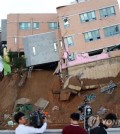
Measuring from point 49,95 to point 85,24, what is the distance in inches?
295

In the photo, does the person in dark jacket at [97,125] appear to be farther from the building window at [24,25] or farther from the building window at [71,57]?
the building window at [24,25]

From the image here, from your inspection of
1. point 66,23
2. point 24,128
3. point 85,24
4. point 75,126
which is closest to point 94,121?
point 75,126

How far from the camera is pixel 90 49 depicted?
3491 cm

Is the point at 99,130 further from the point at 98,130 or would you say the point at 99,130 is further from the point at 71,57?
the point at 71,57

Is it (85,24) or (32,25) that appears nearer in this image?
(85,24)

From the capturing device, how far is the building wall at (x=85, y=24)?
114 feet

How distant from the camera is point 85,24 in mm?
35281

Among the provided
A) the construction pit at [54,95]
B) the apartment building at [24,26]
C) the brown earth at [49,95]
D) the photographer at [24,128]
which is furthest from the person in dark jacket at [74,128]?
the apartment building at [24,26]

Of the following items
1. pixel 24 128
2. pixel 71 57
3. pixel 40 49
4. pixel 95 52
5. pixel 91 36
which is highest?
pixel 91 36

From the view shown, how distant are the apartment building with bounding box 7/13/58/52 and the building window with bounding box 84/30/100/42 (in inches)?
219

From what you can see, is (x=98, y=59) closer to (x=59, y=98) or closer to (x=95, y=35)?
(x=95, y=35)

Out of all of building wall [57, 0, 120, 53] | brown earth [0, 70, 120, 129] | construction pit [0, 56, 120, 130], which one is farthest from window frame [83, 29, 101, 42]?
brown earth [0, 70, 120, 129]

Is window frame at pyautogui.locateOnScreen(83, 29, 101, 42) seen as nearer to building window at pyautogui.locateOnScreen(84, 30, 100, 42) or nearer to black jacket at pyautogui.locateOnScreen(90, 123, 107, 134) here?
building window at pyautogui.locateOnScreen(84, 30, 100, 42)

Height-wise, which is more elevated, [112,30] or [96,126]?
[112,30]
